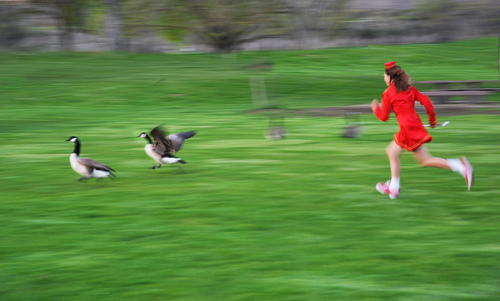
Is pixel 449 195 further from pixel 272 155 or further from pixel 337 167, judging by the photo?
pixel 272 155

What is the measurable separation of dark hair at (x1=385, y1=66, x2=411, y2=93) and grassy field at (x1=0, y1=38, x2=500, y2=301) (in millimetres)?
1298

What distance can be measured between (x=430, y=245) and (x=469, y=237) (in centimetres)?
45

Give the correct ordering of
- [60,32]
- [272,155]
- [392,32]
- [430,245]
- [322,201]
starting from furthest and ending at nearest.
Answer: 1. [392,32]
2. [60,32]
3. [272,155]
4. [322,201]
5. [430,245]

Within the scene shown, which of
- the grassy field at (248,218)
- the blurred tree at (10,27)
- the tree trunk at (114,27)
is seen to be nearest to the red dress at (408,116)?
the grassy field at (248,218)

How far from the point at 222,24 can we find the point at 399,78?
1267 inches

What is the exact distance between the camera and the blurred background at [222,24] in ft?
125

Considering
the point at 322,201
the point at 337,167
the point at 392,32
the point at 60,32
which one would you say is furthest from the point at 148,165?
the point at 392,32

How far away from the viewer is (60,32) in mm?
41406

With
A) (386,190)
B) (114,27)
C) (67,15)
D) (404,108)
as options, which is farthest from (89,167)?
(67,15)

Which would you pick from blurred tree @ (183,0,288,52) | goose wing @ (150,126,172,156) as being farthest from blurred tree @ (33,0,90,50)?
goose wing @ (150,126,172,156)

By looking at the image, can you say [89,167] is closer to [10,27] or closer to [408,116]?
[408,116]

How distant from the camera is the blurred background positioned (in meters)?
38.1

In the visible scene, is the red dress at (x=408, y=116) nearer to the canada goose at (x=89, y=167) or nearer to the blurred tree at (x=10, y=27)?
the canada goose at (x=89, y=167)

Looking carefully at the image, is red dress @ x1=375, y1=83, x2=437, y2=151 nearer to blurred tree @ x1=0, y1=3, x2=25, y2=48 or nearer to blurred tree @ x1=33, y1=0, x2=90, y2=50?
blurred tree @ x1=33, y1=0, x2=90, y2=50
